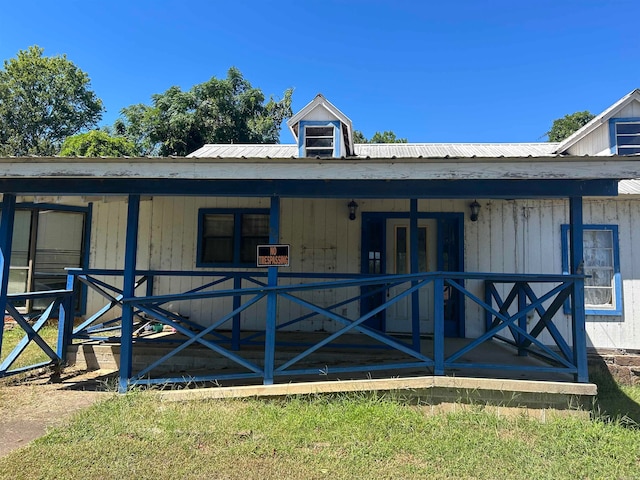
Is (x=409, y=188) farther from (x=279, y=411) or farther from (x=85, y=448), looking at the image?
(x=85, y=448)

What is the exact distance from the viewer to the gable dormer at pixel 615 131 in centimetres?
789

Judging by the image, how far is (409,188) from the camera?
4.23 meters

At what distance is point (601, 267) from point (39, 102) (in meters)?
31.3

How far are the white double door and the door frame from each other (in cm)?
10

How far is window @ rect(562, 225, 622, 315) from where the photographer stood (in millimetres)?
6688

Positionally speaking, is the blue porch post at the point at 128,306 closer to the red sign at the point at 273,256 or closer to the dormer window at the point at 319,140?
the red sign at the point at 273,256

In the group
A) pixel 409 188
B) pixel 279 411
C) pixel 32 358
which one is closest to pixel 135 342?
pixel 32 358

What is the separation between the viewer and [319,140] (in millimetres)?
8273

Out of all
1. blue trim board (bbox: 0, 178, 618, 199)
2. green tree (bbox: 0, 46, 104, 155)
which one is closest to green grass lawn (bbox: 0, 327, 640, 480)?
blue trim board (bbox: 0, 178, 618, 199)

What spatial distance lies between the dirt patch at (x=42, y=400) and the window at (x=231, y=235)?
2503mm

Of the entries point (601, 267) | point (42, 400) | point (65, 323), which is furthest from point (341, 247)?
point (42, 400)

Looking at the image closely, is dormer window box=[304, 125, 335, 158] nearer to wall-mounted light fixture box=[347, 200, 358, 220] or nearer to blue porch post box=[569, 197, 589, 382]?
wall-mounted light fixture box=[347, 200, 358, 220]

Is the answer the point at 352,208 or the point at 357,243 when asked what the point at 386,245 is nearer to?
the point at 357,243

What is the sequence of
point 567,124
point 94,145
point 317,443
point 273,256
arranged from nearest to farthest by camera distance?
point 317,443 → point 273,256 → point 94,145 → point 567,124
